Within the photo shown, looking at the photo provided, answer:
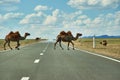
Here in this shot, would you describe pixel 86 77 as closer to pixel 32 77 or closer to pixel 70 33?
pixel 32 77

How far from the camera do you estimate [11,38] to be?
39656 mm

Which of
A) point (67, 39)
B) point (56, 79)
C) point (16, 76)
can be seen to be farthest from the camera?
point (67, 39)

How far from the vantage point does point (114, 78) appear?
10422 millimetres

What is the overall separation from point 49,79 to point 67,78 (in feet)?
1.96

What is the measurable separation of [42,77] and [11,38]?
29.4 metres

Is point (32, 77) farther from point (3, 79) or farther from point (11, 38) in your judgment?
point (11, 38)

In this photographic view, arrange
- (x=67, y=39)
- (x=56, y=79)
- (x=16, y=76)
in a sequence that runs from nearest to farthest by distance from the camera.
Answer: (x=56, y=79) → (x=16, y=76) → (x=67, y=39)

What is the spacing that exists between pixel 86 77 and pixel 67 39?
26.8m

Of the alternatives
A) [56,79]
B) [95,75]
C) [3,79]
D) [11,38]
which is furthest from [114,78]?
[11,38]

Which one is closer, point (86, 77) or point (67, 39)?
point (86, 77)

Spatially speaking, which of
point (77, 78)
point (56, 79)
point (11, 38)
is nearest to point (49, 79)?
point (56, 79)

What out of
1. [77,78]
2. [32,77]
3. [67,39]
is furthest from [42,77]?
[67,39]

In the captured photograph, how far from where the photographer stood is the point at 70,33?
3838cm

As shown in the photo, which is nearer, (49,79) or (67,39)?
(49,79)
